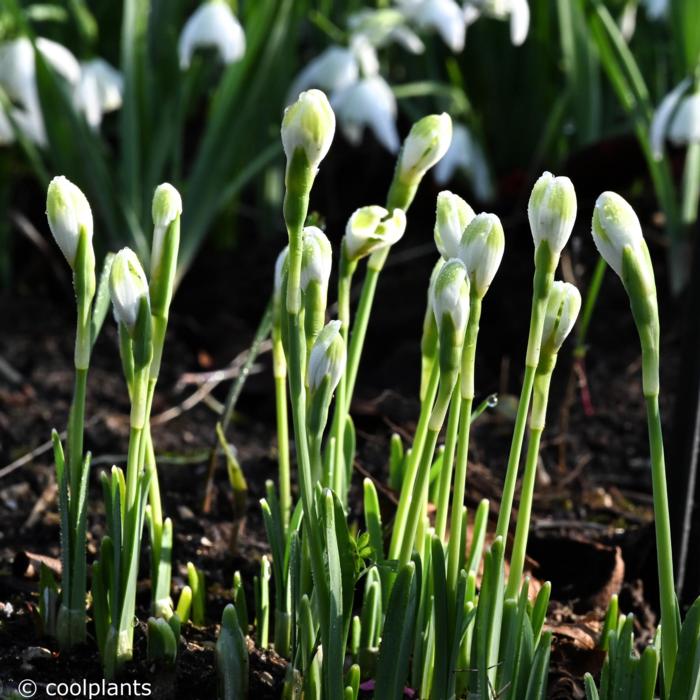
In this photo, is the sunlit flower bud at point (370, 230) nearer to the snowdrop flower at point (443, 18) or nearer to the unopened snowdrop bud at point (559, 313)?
the unopened snowdrop bud at point (559, 313)

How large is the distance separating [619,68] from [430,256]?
0.60 m

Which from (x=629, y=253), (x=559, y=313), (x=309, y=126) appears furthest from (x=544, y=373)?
(x=309, y=126)

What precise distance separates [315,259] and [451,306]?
124 millimetres

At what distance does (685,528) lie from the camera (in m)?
1.30

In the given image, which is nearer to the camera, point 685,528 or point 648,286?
point 648,286

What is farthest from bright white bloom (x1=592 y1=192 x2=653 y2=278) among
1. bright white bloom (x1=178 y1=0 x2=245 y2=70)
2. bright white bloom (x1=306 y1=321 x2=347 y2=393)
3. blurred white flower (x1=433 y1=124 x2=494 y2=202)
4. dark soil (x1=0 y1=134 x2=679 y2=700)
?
blurred white flower (x1=433 y1=124 x2=494 y2=202)

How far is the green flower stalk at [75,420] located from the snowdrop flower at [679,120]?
1584mm

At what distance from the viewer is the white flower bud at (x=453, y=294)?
0.88 m

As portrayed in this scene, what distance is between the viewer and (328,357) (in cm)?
88

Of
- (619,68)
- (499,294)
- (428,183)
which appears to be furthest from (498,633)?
(428,183)

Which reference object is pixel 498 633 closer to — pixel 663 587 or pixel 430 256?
pixel 663 587

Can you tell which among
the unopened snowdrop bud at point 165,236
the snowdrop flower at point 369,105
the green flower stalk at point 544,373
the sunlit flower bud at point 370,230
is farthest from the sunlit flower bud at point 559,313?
the snowdrop flower at point 369,105

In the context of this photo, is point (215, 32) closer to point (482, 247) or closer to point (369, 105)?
point (369, 105)

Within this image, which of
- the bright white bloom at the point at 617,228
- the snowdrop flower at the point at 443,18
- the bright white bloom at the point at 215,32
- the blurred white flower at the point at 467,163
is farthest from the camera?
the blurred white flower at the point at 467,163
